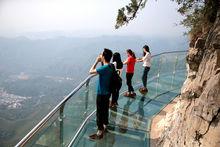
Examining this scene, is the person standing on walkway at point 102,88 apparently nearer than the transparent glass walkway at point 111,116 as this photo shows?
No

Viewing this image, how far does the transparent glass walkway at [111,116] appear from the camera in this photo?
6.15 metres

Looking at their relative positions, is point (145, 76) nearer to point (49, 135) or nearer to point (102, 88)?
point (102, 88)

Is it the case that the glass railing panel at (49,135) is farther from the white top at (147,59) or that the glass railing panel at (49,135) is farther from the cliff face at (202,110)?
the white top at (147,59)

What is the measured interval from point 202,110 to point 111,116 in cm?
421

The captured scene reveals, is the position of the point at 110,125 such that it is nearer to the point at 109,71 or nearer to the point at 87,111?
the point at 87,111

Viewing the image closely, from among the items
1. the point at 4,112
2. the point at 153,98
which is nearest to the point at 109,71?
the point at 153,98

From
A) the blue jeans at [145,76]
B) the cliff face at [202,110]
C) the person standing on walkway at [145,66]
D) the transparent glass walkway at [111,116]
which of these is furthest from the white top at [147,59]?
the cliff face at [202,110]

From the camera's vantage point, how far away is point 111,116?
10.1 metres

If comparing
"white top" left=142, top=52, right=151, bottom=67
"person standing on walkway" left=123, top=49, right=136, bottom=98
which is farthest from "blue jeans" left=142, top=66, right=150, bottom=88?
"person standing on walkway" left=123, top=49, right=136, bottom=98

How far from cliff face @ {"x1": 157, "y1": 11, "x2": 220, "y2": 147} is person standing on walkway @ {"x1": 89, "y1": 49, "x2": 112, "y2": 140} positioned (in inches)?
56.7

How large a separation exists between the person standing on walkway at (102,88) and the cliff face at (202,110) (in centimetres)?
144

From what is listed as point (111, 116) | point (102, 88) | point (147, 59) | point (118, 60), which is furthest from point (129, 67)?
point (102, 88)

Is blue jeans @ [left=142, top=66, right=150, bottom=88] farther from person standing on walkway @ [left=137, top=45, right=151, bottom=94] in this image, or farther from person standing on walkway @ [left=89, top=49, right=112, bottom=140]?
person standing on walkway @ [left=89, top=49, right=112, bottom=140]

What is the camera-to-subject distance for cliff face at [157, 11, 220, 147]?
5805 millimetres
